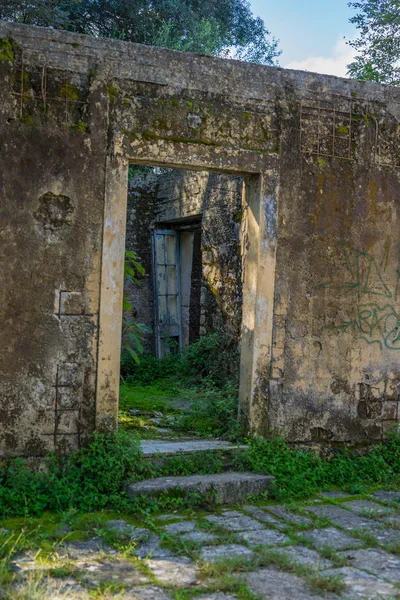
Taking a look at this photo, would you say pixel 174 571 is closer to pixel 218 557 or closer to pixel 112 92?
pixel 218 557

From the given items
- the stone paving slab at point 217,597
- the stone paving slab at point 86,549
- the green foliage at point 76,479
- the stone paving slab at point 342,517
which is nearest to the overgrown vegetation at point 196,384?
the stone paving slab at point 342,517

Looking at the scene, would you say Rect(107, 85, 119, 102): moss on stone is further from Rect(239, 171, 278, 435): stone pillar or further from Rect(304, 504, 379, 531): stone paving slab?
Rect(304, 504, 379, 531): stone paving slab

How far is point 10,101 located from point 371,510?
4036 mm

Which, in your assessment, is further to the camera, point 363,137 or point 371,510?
point 363,137

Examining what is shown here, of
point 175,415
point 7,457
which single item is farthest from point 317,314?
point 7,457

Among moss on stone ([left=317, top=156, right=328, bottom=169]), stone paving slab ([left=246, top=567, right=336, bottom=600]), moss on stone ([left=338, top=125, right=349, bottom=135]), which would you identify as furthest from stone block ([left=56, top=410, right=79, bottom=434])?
moss on stone ([left=338, top=125, right=349, bottom=135])

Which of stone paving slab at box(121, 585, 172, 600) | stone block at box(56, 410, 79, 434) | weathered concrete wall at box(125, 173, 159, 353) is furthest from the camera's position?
weathered concrete wall at box(125, 173, 159, 353)

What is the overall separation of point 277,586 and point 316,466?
230cm

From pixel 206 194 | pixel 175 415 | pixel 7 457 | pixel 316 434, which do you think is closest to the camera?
pixel 7 457

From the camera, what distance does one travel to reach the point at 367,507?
517cm

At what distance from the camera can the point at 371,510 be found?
503cm

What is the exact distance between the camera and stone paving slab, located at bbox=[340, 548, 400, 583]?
385 cm

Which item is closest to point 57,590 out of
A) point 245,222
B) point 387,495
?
point 387,495

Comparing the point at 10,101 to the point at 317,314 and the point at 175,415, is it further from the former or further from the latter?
the point at 175,415
